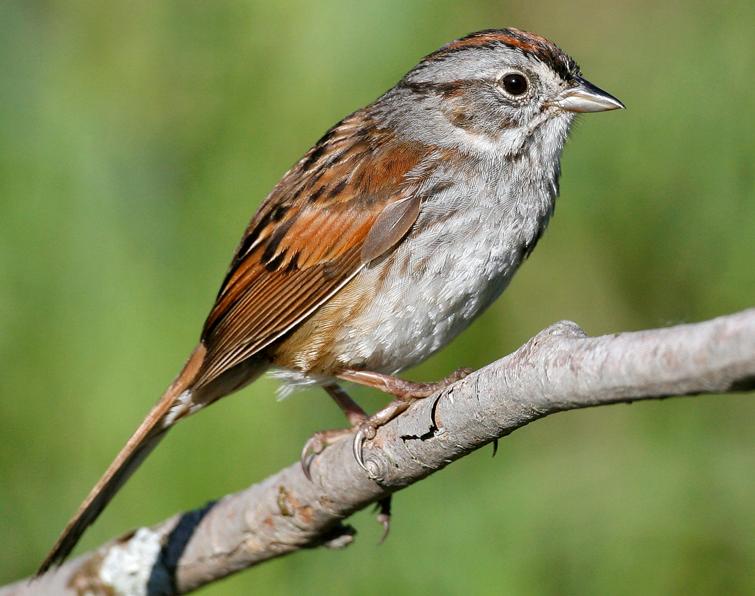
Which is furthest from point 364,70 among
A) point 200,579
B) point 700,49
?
point 200,579

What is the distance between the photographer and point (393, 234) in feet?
10.3

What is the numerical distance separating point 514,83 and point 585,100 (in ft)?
0.69

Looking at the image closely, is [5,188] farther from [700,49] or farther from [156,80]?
[700,49]

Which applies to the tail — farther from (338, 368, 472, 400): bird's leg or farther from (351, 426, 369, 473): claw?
(351, 426, 369, 473): claw

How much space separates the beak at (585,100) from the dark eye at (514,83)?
0.34 feet

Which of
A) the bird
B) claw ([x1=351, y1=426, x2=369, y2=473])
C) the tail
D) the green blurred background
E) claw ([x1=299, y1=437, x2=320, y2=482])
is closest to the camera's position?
claw ([x1=351, y1=426, x2=369, y2=473])

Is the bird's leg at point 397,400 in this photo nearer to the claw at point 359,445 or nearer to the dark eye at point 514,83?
the claw at point 359,445

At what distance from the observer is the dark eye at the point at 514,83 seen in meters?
3.33

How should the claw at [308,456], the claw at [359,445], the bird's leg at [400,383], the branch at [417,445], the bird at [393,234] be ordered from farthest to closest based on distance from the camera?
the bird at [393,234]
the claw at [308,456]
the claw at [359,445]
the bird's leg at [400,383]
the branch at [417,445]


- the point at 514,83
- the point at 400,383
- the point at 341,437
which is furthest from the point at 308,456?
the point at 514,83

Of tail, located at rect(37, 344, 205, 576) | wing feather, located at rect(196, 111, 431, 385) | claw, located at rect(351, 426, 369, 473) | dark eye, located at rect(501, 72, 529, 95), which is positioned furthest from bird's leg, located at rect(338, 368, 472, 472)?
dark eye, located at rect(501, 72, 529, 95)

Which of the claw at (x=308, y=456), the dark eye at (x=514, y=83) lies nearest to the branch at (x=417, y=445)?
the claw at (x=308, y=456)

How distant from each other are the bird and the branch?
5.2 inches

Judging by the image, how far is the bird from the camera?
309 cm
